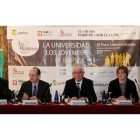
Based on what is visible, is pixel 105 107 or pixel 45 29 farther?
pixel 45 29

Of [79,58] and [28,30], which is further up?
[28,30]

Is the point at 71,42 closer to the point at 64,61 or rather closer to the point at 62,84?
the point at 64,61

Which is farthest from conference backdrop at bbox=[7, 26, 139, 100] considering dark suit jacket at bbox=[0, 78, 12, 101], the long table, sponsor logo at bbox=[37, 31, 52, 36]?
the long table

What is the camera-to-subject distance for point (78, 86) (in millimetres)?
5379

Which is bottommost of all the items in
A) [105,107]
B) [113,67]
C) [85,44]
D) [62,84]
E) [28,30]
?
[105,107]

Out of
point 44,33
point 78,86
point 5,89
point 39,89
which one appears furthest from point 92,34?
point 5,89

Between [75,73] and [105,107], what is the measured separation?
136 cm

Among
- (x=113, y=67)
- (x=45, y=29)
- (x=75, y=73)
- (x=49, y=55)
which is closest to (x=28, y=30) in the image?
(x=45, y=29)

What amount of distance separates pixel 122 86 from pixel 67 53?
4.93 ft

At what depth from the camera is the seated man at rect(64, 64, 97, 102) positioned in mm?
5357

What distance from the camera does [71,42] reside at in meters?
5.41

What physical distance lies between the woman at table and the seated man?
495 mm

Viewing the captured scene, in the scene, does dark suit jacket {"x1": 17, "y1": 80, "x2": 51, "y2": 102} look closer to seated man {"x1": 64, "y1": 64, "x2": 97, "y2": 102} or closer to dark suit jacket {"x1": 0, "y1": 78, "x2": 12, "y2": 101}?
dark suit jacket {"x1": 0, "y1": 78, "x2": 12, "y2": 101}

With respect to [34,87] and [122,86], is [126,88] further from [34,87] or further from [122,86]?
[34,87]
